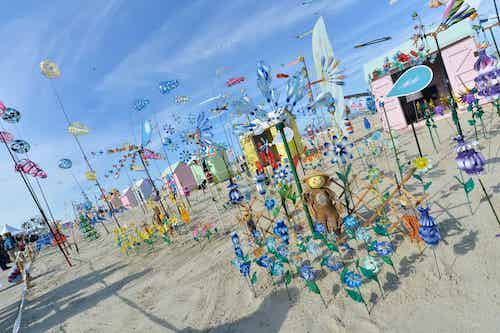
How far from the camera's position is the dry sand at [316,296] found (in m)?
2.42

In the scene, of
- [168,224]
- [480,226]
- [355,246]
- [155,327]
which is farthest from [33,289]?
[480,226]

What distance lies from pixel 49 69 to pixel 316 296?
41.0 feet

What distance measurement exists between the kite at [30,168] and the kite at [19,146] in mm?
400

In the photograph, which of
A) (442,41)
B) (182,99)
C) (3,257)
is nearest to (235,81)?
(182,99)

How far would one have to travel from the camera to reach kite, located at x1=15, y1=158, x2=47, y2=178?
10113mm

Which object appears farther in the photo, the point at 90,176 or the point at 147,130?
the point at 90,176

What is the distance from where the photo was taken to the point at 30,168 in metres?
10.5

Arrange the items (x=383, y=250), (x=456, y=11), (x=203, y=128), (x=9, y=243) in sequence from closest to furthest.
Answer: (x=383, y=250) → (x=456, y=11) → (x=203, y=128) → (x=9, y=243)

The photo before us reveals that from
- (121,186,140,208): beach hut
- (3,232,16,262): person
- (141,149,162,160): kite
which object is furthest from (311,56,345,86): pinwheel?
(121,186,140,208): beach hut

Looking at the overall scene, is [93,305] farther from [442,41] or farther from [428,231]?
[442,41]

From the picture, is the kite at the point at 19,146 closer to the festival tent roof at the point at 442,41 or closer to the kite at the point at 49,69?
the kite at the point at 49,69

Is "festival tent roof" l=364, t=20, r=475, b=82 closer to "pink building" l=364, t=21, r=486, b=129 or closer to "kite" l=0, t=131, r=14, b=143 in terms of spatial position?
"pink building" l=364, t=21, r=486, b=129

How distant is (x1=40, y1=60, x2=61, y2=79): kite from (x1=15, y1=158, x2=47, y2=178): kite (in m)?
3.64

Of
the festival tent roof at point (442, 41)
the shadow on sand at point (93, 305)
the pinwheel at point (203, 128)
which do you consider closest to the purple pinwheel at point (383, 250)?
the shadow on sand at point (93, 305)
